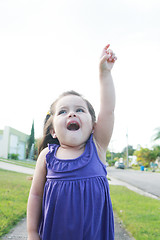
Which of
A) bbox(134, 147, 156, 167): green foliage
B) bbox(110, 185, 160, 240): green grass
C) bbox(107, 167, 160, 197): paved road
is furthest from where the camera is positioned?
bbox(134, 147, 156, 167): green foliage

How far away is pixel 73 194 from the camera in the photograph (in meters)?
1.52

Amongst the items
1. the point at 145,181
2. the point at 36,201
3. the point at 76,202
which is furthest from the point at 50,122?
the point at 145,181

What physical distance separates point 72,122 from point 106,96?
31 cm

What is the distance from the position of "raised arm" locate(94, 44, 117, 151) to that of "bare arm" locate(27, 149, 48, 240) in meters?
0.50

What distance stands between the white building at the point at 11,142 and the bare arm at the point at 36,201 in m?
36.7

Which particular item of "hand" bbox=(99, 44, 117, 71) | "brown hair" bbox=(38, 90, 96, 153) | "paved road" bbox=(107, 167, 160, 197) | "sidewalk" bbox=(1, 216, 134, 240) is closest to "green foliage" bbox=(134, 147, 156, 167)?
"paved road" bbox=(107, 167, 160, 197)

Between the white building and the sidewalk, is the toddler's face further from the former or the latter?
the white building

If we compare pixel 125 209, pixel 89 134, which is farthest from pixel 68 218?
pixel 125 209

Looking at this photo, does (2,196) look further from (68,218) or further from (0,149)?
(0,149)

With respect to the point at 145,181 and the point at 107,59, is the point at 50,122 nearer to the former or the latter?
the point at 107,59

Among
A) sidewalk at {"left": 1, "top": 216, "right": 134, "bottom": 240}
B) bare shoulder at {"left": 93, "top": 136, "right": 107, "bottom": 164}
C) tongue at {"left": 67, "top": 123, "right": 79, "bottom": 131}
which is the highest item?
tongue at {"left": 67, "top": 123, "right": 79, "bottom": 131}

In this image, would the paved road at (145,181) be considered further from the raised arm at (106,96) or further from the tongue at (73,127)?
the tongue at (73,127)

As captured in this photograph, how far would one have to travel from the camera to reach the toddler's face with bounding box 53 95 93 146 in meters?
1.69

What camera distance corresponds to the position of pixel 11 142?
132 feet
